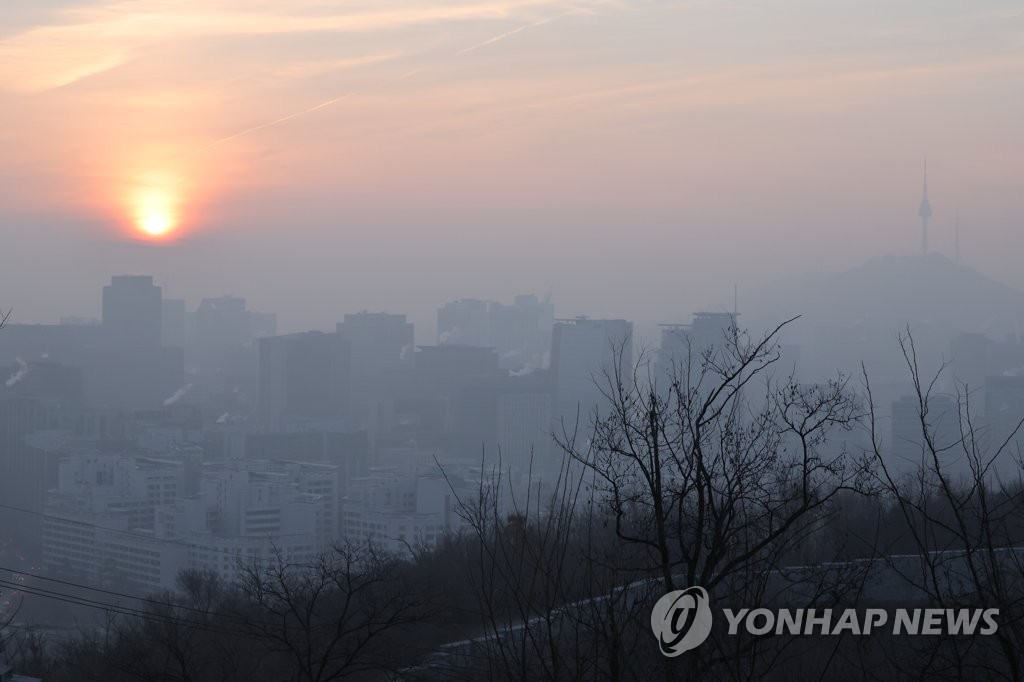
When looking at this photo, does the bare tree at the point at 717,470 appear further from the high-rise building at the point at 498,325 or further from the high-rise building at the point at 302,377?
the high-rise building at the point at 498,325

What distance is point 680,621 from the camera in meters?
2.14

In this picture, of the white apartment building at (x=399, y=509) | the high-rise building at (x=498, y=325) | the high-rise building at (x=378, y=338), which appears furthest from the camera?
the high-rise building at (x=498, y=325)

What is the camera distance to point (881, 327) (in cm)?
5206

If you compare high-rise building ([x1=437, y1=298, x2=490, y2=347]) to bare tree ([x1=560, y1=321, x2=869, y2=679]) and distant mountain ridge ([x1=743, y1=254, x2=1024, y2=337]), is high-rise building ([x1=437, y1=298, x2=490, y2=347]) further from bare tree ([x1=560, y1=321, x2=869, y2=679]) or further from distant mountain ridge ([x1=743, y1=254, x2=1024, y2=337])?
bare tree ([x1=560, y1=321, x2=869, y2=679])

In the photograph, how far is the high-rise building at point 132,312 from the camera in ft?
193

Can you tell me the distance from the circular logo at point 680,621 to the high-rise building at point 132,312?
58.9 metres

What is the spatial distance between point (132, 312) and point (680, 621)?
203ft

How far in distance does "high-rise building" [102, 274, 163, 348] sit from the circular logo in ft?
193

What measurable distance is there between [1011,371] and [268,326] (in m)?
48.1

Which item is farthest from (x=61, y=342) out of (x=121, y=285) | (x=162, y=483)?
(x=162, y=483)

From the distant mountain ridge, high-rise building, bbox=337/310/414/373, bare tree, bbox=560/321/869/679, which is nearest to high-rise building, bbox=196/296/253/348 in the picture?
high-rise building, bbox=337/310/414/373

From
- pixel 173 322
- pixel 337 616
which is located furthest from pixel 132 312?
pixel 337 616

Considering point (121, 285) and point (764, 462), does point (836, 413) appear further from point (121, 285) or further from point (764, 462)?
point (121, 285)

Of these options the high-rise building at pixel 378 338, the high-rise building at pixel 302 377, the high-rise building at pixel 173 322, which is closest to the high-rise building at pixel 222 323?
the high-rise building at pixel 173 322
